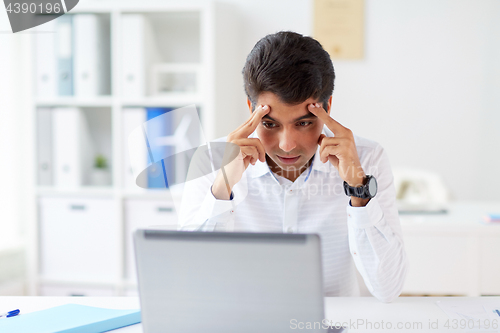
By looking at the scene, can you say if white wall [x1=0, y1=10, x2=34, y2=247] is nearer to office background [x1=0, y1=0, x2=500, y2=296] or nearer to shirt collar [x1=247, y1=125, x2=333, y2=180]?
office background [x1=0, y1=0, x2=500, y2=296]

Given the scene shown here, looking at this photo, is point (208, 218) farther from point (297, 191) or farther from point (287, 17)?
point (287, 17)

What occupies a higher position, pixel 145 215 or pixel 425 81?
pixel 425 81

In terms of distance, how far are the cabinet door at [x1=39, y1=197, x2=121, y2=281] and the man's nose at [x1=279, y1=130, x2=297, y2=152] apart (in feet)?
4.39

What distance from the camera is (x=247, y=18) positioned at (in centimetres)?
230

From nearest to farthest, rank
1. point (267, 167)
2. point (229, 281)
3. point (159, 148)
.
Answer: point (229, 281) → point (267, 167) → point (159, 148)

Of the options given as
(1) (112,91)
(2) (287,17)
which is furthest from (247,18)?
(1) (112,91)

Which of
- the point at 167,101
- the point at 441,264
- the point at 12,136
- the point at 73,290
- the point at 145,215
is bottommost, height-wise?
the point at 73,290

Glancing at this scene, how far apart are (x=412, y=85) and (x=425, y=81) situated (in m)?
0.07

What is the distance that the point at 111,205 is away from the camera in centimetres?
209

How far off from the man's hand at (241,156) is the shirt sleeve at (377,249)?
0.27 meters

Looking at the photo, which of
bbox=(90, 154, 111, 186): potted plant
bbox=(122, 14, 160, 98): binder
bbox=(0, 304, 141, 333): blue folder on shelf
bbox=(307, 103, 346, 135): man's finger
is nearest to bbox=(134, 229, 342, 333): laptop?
bbox=(0, 304, 141, 333): blue folder on shelf

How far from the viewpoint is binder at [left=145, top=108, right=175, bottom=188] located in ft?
6.06

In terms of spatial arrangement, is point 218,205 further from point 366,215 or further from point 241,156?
point 366,215

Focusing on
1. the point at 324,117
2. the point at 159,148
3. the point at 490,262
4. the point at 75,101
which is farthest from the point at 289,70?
the point at 75,101
